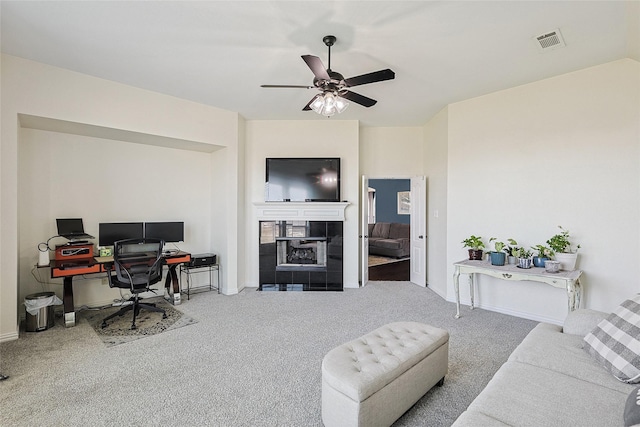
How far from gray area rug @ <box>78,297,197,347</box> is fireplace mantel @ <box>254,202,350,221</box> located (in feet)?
6.63

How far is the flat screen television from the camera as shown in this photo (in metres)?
5.11

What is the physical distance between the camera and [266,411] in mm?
2033

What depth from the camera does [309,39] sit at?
9.04 feet

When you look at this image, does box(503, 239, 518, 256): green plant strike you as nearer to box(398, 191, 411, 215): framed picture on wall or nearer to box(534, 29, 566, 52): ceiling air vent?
box(534, 29, 566, 52): ceiling air vent

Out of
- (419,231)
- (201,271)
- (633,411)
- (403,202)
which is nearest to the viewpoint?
(633,411)

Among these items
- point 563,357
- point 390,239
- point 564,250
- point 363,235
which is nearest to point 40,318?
point 363,235

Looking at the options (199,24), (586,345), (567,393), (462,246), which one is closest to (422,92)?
(462,246)

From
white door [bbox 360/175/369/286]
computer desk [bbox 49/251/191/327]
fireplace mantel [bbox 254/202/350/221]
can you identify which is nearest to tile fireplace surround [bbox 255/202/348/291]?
fireplace mantel [bbox 254/202/350/221]

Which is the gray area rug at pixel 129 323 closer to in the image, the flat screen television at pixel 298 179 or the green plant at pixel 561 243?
the flat screen television at pixel 298 179

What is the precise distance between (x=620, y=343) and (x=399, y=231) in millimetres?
7120

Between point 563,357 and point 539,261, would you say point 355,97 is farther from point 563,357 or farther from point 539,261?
point 539,261

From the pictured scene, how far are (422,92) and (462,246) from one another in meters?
2.26

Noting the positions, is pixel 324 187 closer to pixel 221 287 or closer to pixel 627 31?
pixel 221 287

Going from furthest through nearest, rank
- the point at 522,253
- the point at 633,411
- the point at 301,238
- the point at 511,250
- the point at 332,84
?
the point at 301,238 < the point at 511,250 < the point at 522,253 < the point at 332,84 < the point at 633,411
